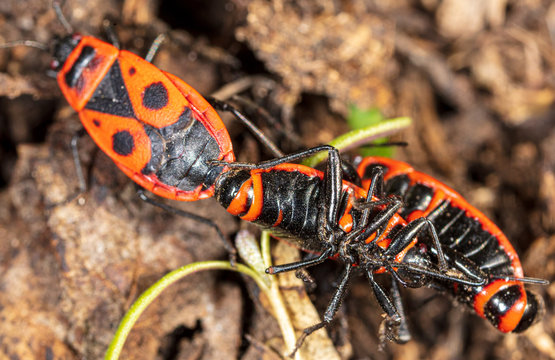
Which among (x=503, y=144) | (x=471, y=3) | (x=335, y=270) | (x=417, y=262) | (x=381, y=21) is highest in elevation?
(x=471, y=3)

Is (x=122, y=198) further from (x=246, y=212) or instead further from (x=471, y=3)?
(x=471, y=3)

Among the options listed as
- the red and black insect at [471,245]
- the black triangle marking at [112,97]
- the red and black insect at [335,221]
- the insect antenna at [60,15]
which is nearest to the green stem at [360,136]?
the red and black insect at [471,245]

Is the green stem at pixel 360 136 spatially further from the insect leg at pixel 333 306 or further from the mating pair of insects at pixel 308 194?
the insect leg at pixel 333 306

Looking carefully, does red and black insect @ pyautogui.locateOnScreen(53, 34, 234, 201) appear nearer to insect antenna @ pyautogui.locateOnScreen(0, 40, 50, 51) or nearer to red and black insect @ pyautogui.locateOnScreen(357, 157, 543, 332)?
insect antenna @ pyautogui.locateOnScreen(0, 40, 50, 51)

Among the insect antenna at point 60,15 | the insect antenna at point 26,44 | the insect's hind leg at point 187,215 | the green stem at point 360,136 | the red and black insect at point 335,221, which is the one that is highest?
the green stem at point 360,136

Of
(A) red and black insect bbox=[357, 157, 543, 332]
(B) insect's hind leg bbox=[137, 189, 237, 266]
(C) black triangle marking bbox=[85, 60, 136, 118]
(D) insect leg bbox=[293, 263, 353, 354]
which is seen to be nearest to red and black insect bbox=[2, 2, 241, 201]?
(C) black triangle marking bbox=[85, 60, 136, 118]

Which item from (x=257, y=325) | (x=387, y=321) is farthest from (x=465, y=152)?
(x=257, y=325)

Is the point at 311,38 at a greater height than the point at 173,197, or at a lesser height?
greater

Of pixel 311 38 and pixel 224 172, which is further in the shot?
pixel 311 38
